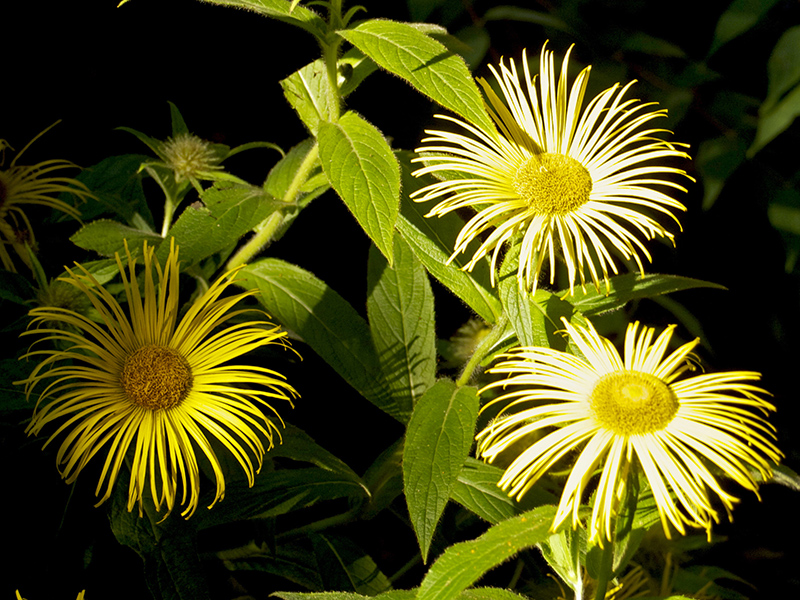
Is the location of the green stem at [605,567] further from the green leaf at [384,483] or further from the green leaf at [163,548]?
the green leaf at [163,548]

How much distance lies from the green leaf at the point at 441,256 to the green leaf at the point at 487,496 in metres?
0.18

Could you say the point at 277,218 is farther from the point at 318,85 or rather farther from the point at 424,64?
the point at 424,64

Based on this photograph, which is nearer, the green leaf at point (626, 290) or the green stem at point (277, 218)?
the green leaf at point (626, 290)

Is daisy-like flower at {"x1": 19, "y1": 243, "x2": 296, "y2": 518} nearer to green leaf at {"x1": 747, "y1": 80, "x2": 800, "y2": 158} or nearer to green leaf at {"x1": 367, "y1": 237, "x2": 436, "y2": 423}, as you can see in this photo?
green leaf at {"x1": 367, "y1": 237, "x2": 436, "y2": 423}

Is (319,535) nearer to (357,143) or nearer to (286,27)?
(357,143)

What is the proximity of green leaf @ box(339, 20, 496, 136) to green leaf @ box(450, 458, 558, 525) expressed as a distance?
0.38 metres

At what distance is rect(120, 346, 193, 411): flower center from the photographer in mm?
767

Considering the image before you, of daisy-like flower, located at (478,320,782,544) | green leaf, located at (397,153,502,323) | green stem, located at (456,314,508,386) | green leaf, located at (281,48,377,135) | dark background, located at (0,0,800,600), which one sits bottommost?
daisy-like flower, located at (478,320,782,544)

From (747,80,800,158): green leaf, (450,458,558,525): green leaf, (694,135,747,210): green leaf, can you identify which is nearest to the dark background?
(694,135,747,210): green leaf

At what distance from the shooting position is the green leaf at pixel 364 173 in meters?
0.61

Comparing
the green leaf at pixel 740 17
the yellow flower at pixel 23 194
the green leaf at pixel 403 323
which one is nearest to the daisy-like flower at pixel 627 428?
the green leaf at pixel 403 323

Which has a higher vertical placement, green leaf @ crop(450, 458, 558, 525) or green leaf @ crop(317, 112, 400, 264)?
green leaf @ crop(317, 112, 400, 264)

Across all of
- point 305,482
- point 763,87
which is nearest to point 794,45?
point 763,87

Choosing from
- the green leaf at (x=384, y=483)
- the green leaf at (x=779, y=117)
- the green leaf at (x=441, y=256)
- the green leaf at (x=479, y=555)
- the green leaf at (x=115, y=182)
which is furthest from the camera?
the green leaf at (x=779, y=117)
